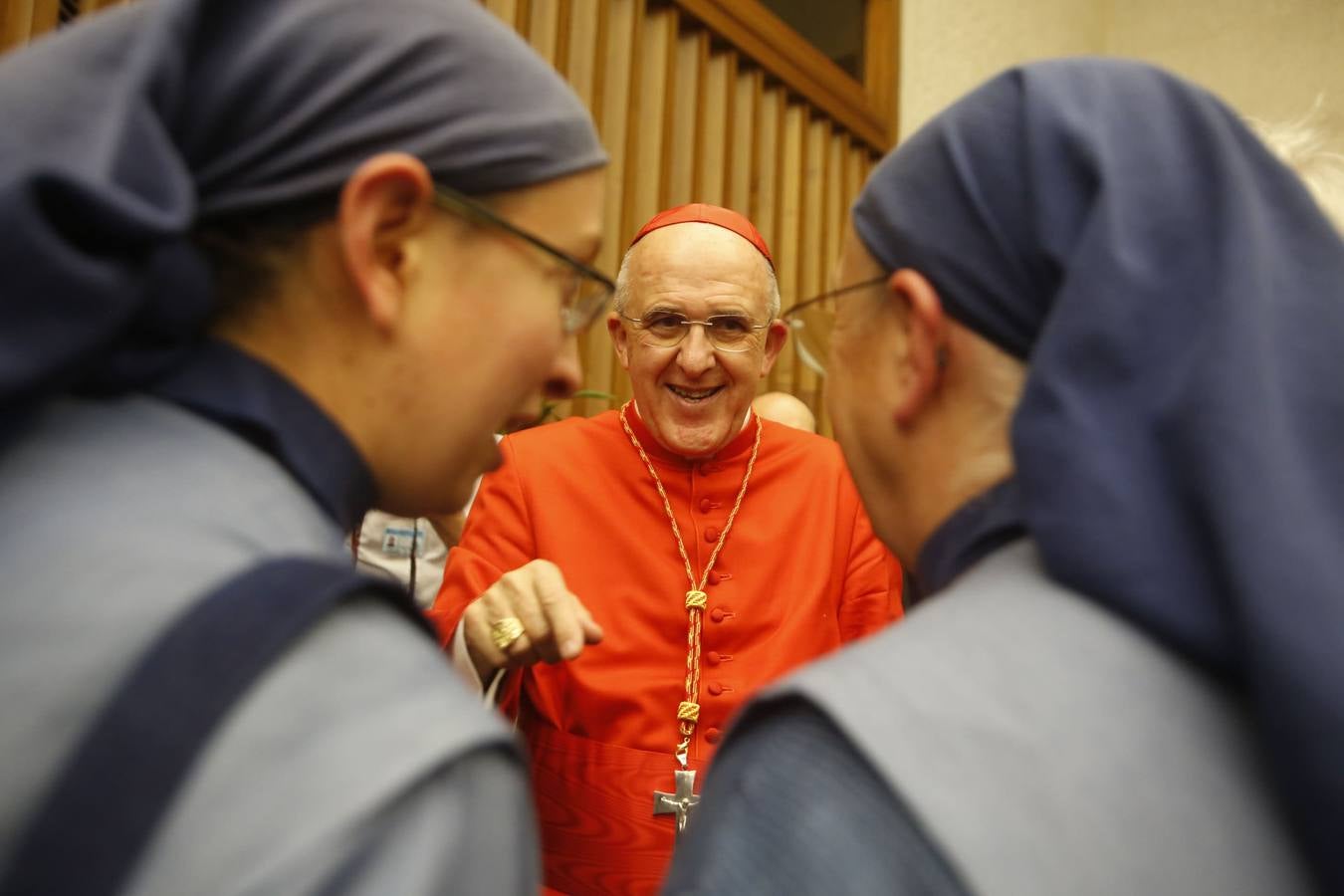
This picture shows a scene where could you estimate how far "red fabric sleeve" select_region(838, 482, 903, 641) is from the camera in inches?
92.0

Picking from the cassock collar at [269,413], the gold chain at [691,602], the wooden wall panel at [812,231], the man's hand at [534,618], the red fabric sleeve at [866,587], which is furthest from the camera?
the wooden wall panel at [812,231]

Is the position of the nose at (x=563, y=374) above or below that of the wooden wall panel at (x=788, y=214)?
below

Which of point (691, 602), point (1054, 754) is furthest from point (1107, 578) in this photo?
point (691, 602)

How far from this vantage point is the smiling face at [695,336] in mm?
2402

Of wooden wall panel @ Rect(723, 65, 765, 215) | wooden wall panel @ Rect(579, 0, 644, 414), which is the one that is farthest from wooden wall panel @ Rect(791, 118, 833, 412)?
wooden wall panel @ Rect(579, 0, 644, 414)

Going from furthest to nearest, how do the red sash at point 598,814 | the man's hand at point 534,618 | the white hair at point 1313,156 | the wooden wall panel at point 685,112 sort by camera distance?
1. the wooden wall panel at point 685,112
2. the red sash at point 598,814
3. the white hair at point 1313,156
4. the man's hand at point 534,618

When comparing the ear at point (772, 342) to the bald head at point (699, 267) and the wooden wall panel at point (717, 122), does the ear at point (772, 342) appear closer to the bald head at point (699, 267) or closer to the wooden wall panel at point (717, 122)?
the bald head at point (699, 267)

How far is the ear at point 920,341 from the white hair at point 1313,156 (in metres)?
0.94

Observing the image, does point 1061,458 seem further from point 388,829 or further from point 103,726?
point 103,726

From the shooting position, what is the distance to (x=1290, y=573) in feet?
2.32

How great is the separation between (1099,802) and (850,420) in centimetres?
56

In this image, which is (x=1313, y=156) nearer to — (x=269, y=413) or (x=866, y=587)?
(x=866, y=587)

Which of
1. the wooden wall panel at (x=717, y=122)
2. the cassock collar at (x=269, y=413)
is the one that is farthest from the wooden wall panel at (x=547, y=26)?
the cassock collar at (x=269, y=413)

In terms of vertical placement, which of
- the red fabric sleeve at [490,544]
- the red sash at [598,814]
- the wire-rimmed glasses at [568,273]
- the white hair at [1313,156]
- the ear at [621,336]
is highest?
the white hair at [1313,156]
